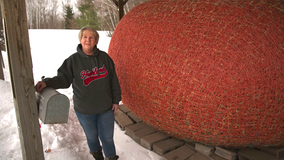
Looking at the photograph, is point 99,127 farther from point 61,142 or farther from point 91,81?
point 61,142

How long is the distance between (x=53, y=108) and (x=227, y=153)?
1669 millimetres

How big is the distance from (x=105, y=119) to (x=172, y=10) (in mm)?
1264

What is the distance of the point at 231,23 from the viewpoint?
1698 millimetres

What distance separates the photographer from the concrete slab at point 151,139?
227 centimetres

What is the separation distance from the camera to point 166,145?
2.22 meters

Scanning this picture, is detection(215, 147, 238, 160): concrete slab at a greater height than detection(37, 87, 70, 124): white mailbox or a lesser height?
lesser

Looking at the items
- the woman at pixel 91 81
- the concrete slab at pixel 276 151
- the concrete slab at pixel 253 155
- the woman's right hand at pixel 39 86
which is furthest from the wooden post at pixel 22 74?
the concrete slab at pixel 276 151

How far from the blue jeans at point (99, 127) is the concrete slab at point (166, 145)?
0.50 metres

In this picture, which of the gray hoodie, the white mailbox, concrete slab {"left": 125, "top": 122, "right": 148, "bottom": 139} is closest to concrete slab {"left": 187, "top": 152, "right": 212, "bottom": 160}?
concrete slab {"left": 125, "top": 122, "right": 148, "bottom": 139}

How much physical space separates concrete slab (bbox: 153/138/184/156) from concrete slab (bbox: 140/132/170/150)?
0.05 m

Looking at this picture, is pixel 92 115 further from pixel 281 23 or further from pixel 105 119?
pixel 281 23

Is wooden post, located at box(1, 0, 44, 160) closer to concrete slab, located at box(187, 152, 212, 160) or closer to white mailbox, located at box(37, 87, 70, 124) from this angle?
white mailbox, located at box(37, 87, 70, 124)

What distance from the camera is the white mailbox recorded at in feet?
4.13

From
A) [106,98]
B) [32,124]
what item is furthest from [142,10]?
[32,124]
